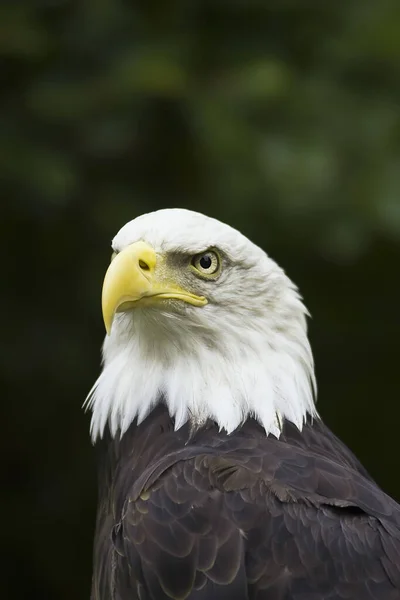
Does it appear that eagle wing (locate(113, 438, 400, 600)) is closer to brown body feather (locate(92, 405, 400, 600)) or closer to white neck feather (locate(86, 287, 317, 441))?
brown body feather (locate(92, 405, 400, 600))

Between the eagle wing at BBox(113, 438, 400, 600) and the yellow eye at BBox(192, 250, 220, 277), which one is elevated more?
the yellow eye at BBox(192, 250, 220, 277)

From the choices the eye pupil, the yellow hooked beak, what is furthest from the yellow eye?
the yellow hooked beak

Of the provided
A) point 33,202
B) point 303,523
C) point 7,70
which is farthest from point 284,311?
point 7,70

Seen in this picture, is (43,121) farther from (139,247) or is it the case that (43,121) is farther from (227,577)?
(227,577)

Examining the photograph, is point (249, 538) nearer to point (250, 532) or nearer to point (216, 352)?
point (250, 532)

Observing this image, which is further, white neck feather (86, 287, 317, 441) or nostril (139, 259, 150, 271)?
white neck feather (86, 287, 317, 441)

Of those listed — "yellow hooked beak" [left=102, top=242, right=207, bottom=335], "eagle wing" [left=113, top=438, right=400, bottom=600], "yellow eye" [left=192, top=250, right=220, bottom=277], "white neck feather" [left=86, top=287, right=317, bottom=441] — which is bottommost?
"eagle wing" [left=113, top=438, right=400, bottom=600]

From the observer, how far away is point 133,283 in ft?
11.5

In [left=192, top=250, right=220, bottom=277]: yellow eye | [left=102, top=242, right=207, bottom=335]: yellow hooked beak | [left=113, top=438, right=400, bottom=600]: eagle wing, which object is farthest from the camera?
[left=192, top=250, right=220, bottom=277]: yellow eye

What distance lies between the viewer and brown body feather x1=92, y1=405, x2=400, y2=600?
3.20m

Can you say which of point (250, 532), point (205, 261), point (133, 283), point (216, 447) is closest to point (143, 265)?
point (133, 283)

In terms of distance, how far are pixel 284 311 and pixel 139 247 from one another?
67 centimetres

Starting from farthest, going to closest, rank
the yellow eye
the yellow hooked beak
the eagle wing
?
the yellow eye, the yellow hooked beak, the eagle wing

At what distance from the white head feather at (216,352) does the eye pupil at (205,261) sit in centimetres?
4
